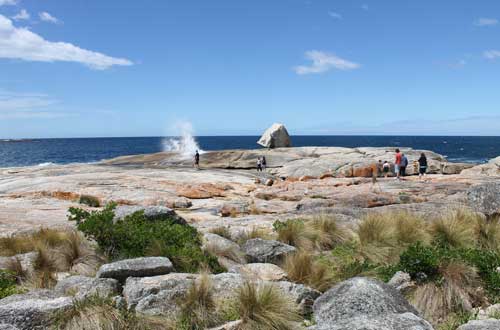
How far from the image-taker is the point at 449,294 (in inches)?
306

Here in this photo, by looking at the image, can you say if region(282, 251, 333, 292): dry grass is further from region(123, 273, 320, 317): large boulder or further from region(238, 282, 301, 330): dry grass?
region(238, 282, 301, 330): dry grass

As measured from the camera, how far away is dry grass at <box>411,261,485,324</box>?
7.61 m

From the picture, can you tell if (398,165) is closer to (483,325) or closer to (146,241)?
(146,241)

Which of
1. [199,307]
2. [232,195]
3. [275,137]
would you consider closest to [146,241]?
[199,307]

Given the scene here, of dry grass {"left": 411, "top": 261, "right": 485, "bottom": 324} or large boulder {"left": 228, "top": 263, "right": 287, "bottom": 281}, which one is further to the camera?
large boulder {"left": 228, "top": 263, "right": 287, "bottom": 281}

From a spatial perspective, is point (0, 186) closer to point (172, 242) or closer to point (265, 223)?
point (265, 223)

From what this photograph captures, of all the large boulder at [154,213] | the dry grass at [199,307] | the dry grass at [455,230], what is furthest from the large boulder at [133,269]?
the dry grass at [455,230]

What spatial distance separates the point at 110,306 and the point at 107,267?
1973 mm

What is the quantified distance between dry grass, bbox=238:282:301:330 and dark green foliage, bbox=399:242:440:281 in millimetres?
2996

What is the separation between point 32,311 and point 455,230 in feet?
33.6

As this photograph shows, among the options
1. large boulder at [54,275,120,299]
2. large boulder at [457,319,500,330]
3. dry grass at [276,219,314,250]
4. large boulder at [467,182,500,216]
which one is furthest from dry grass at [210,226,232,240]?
large boulder at [457,319,500,330]

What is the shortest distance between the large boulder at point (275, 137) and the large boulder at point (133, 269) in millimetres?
52475

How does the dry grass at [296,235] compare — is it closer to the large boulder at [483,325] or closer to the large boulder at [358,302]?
the large boulder at [358,302]

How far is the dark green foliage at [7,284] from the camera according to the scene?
746cm
